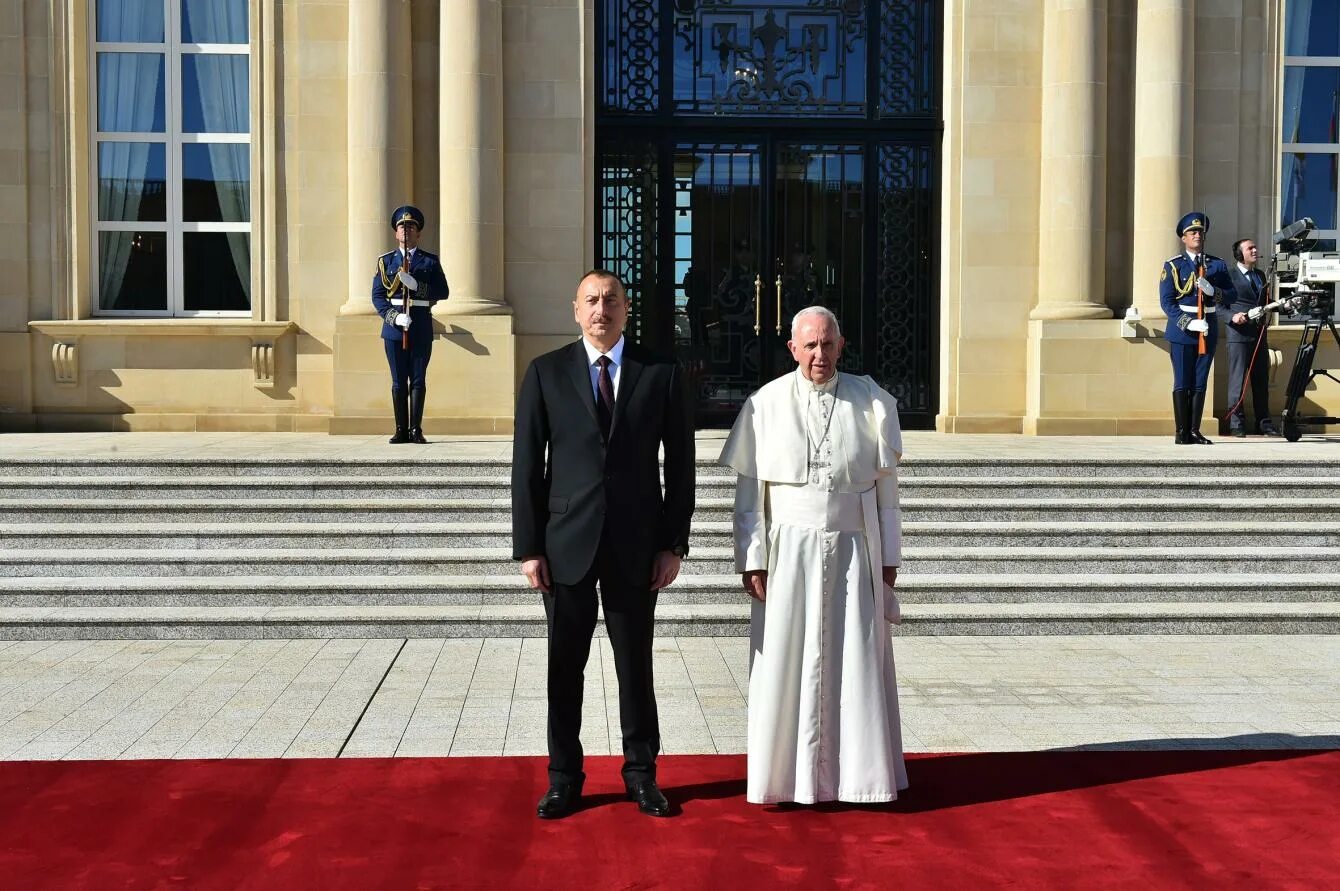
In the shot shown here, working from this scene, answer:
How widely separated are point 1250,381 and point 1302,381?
1.81 feet

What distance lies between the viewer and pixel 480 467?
1111 cm

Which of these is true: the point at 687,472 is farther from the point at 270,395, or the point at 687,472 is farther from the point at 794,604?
the point at 270,395

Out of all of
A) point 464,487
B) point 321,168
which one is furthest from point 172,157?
point 464,487

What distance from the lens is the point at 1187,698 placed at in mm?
7195

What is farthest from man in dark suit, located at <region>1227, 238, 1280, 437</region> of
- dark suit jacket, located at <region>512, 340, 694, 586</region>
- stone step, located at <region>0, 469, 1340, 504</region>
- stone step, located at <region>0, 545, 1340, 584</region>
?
dark suit jacket, located at <region>512, 340, 694, 586</region>

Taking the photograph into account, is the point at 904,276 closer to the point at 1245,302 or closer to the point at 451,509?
the point at 1245,302

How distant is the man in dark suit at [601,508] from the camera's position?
5438 mm

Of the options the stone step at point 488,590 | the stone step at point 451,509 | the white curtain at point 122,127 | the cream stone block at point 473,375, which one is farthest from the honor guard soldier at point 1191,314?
the white curtain at point 122,127

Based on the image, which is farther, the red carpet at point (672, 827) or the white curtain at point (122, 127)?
the white curtain at point (122, 127)

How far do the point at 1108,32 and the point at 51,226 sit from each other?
10611 mm

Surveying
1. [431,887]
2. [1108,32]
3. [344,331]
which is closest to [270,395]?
[344,331]

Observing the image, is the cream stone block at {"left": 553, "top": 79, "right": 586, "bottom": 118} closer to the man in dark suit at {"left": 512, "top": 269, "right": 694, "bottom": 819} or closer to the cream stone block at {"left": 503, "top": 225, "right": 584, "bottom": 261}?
the cream stone block at {"left": 503, "top": 225, "right": 584, "bottom": 261}

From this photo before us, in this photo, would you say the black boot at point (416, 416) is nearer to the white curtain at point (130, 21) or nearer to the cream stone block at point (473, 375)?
the cream stone block at point (473, 375)

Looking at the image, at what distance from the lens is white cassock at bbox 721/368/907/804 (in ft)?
17.9
